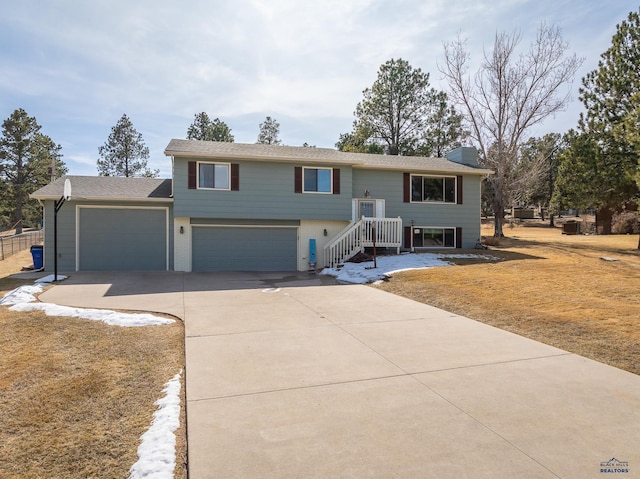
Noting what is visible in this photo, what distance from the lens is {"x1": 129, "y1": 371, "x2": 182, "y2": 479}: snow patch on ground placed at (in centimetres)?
229

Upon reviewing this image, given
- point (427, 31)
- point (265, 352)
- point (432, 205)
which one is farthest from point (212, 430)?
point (432, 205)

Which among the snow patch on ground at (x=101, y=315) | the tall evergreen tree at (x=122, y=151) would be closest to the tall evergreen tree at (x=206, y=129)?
the tall evergreen tree at (x=122, y=151)

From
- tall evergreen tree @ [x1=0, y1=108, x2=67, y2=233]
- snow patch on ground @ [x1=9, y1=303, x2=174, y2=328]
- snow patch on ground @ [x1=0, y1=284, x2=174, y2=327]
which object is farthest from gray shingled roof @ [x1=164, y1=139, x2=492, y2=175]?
tall evergreen tree @ [x1=0, y1=108, x2=67, y2=233]

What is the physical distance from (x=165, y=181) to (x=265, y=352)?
46.0 feet

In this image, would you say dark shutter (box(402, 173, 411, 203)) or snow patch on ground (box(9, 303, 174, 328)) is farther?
dark shutter (box(402, 173, 411, 203))

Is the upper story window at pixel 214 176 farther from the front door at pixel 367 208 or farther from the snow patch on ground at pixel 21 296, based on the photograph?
the snow patch on ground at pixel 21 296

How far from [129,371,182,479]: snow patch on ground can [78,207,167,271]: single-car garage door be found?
1174 centimetres

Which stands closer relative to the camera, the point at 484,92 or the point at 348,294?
the point at 348,294

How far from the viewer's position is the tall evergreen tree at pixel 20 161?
34000 millimetres

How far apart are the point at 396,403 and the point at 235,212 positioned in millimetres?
11828

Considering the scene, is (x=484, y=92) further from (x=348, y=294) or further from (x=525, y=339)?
(x=525, y=339)

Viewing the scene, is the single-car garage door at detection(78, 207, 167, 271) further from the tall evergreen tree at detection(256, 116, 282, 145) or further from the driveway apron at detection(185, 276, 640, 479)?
the tall evergreen tree at detection(256, 116, 282, 145)

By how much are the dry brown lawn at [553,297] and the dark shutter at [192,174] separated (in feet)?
26.4

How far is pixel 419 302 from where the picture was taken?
26.2 ft
